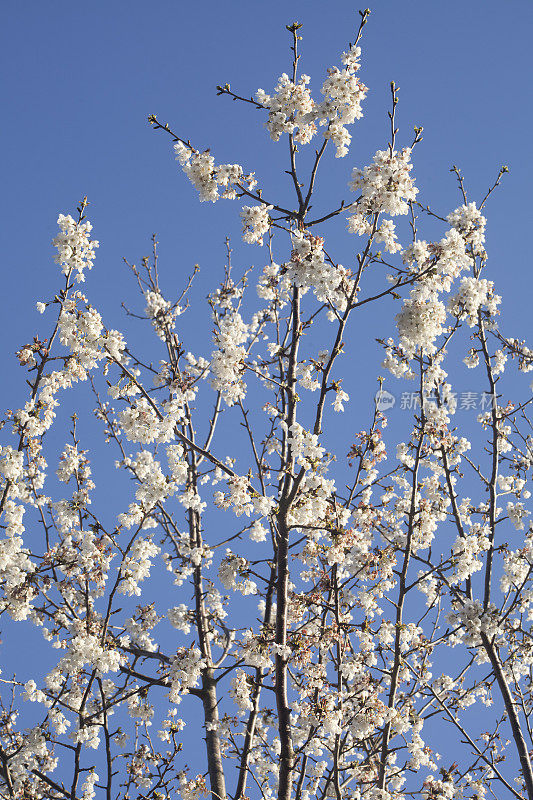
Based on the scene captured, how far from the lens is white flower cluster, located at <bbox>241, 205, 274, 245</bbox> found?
245 inches

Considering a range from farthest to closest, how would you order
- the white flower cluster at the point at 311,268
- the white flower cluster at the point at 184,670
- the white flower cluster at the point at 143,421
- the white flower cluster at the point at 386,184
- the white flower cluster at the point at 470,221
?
the white flower cluster at the point at 470,221 < the white flower cluster at the point at 184,670 < the white flower cluster at the point at 143,421 < the white flower cluster at the point at 386,184 < the white flower cluster at the point at 311,268

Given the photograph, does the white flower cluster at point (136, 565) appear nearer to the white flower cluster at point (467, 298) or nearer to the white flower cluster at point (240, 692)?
the white flower cluster at point (240, 692)

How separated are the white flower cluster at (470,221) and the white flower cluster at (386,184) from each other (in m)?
2.90

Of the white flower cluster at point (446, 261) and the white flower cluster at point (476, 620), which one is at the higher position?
the white flower cluster at point (446, 261)

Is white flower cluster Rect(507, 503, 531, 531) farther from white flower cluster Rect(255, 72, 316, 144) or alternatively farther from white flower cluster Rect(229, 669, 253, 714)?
white flower cluster Rect(255, 72, 316, 144)

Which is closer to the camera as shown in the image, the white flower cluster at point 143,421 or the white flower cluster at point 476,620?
the white flower cluster at point 143,421

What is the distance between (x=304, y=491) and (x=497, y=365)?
4272mm

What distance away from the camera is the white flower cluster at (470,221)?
866cm

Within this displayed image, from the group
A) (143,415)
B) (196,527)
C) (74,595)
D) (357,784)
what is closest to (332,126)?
(143,415)

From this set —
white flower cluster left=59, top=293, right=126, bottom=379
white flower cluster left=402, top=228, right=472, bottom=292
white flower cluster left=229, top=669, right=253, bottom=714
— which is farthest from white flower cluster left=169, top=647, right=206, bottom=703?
white flower cluster left=402, top=228, right=472, bottom=292

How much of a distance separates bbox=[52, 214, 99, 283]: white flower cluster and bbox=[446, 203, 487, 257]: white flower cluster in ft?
14.5

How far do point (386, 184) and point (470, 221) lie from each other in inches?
128

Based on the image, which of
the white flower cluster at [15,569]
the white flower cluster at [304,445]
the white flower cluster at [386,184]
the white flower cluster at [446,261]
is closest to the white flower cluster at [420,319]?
the white flower cluster at [446,261]

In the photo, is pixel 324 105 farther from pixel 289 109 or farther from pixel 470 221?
pixel 470 221
